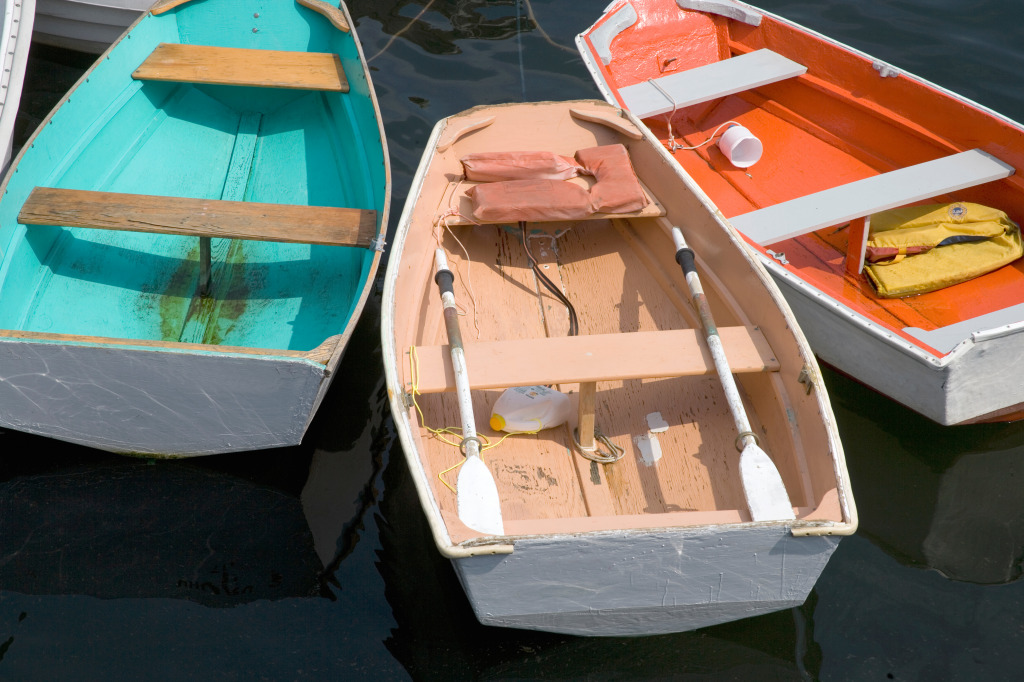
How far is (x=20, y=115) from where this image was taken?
6.90m

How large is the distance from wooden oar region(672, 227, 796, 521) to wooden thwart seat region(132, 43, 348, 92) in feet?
10.2

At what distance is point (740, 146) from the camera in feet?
18.0

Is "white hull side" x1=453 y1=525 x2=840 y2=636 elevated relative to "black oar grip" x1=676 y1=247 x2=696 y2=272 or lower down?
lower down

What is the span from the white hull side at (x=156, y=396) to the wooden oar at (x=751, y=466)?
1639mm

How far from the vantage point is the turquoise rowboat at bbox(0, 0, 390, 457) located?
11.3 ft

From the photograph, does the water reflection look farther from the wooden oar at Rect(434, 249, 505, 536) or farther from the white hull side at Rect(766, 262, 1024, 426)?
the wooden oar at Rect(434, 249, 505, 536)

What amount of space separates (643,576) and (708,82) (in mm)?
3799

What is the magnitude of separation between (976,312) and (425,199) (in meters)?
2.97

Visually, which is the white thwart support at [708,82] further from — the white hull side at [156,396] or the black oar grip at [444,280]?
the white hull side at [156,396]

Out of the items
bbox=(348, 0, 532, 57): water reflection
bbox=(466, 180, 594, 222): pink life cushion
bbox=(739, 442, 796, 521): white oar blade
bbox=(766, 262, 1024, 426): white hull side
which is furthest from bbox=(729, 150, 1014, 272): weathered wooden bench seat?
bbox=(348, 0, 532, 57): water reflection

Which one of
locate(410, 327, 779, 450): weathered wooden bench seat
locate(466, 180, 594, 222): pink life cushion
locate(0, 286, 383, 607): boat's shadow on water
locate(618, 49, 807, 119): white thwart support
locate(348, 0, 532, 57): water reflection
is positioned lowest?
locate(0, 286, 383, 607): boat's shadow on water

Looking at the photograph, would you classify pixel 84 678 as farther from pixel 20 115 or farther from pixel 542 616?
pixel 20 115

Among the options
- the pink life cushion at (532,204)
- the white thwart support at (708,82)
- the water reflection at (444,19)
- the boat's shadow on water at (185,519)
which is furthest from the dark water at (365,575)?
the water reflection at (444,19)

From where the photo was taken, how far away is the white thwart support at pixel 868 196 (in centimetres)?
435
